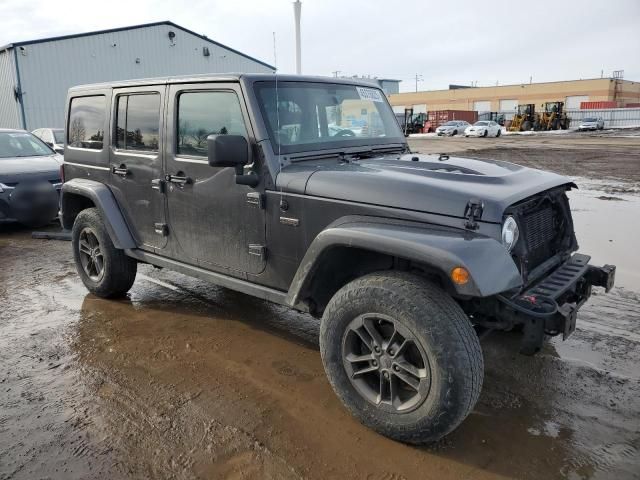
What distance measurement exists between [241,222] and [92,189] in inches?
75.0

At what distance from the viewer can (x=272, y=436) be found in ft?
9.52

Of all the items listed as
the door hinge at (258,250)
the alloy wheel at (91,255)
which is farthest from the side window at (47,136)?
the door hinge at (258,250)

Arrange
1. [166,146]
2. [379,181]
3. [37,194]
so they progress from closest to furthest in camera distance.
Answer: [379,181], [166,146], [37,194]

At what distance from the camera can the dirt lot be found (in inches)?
105

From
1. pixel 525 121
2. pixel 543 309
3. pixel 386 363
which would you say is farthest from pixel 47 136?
pixel 525 121

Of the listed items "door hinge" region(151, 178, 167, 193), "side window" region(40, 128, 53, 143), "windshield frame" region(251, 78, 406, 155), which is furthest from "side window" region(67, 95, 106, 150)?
"side window" region(40, 128, 53, 143)

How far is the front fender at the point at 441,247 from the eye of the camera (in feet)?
8.11

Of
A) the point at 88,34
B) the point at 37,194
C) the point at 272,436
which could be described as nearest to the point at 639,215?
the point at 272,436

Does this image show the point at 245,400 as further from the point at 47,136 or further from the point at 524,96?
the point at 524,96

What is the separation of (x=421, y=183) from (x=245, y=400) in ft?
5.67

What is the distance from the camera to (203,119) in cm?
379

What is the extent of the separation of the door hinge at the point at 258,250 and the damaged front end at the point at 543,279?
1.36 metres

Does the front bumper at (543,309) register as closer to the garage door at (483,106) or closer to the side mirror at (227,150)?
the side mirror at (227,150)

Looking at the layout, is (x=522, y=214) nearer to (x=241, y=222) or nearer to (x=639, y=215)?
(x=241, y=222)
